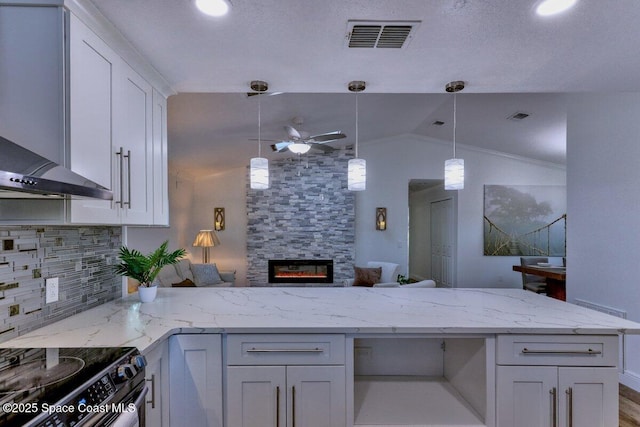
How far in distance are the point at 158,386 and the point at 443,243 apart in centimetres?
648

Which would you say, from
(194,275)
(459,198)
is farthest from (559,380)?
(459,198)

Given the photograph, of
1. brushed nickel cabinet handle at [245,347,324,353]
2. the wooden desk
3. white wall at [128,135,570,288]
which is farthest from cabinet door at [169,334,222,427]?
white wall at [128,135,570,288]

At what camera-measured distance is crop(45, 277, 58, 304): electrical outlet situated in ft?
4.98

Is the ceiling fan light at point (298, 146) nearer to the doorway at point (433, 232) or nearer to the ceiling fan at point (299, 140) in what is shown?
the ceiling fan at point (299, 140)

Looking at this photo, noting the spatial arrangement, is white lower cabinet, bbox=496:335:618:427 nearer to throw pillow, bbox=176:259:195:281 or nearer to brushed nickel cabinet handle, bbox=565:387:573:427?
brushed nickel cabinet handle, bbox=565:387:573:427

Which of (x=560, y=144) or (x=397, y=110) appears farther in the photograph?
(x=560, y=144)

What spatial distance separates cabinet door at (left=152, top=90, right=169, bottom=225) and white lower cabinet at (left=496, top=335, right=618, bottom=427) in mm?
1991

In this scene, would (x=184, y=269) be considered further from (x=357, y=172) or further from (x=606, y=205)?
(x=606, y=205)

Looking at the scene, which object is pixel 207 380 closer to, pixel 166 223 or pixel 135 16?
pixel 166 223

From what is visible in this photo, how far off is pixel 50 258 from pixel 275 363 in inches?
47.7

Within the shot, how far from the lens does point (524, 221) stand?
20.3ft

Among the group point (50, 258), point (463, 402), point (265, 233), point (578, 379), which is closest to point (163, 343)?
point (50, 258)

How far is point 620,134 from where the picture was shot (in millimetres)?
2781

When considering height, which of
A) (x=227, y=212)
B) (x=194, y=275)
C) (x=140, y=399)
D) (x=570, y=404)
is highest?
(x=227, y=212)
